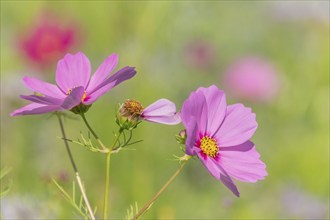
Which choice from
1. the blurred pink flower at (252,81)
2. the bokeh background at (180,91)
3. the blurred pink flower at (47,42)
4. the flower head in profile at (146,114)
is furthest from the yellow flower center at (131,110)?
the blurred pink flower at (252,81)

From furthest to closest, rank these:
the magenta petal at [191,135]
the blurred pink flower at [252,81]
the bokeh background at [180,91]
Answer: the blurred pink flower at [252,81], the bokeh background at [180,91], the magenta petal at [191,135]

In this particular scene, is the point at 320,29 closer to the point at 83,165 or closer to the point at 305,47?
the point at 305,47

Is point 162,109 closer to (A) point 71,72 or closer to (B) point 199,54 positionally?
(A) point 71,72

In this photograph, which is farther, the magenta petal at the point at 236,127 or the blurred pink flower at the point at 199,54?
the blurred pink flower at the point at 199,54

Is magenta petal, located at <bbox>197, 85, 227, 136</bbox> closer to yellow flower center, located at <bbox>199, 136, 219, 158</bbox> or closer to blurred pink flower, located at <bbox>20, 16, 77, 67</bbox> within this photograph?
yellow flower center, located at <bbox>199, 136, 219, 158</bbox>

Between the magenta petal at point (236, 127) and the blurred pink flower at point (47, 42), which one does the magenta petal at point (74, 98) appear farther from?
the blurred pink flower at point (47, 42)

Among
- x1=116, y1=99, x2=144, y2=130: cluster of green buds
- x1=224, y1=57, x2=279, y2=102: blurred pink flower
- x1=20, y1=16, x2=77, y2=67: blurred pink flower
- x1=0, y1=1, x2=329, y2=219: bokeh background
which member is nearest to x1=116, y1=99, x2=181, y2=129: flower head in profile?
x1=116, y1=99, x2=144, y2=130: cluster of green buds

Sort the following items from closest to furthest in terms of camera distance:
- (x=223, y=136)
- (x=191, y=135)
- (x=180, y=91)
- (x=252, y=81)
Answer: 1. (x=191, y=135)
2. (x=223, y=136)
3. (x=180, y=91)
4. (x=252, y=81)

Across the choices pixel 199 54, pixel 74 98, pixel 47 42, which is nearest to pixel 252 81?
pixel 199 54
